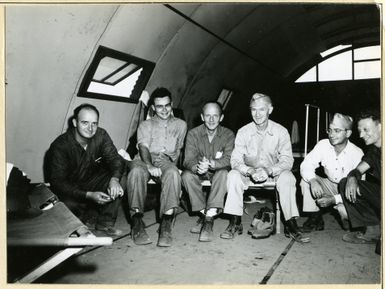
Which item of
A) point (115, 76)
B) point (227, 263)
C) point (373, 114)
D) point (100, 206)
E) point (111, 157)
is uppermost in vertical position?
point (115, 76)

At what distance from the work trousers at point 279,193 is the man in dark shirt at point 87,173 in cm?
107

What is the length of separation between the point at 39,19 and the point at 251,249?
117 inches

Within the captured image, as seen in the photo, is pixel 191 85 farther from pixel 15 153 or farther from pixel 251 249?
pixel 251 249

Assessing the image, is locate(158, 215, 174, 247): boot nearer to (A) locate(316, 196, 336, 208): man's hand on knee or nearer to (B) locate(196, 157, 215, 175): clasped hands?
(B) locate(196, 157, 215, 175): clasped hands

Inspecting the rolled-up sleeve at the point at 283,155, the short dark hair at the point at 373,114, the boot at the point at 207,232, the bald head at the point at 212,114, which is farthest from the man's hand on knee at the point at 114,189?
the short dark hair at the point at 373,114

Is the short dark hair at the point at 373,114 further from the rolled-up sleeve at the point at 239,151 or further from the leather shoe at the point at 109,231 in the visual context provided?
the leather shoe at the point at 109,231

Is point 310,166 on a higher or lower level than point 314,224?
higher

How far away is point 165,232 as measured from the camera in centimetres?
298

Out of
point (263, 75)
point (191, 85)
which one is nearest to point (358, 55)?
point (263, 75)

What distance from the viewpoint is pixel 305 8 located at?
285 inches

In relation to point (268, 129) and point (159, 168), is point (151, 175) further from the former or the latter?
point (268, 129)

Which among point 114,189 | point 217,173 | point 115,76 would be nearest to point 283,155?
point 217,173

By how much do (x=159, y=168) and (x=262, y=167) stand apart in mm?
1067

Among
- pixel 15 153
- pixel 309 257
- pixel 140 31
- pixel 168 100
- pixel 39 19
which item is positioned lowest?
pixel 309 257
